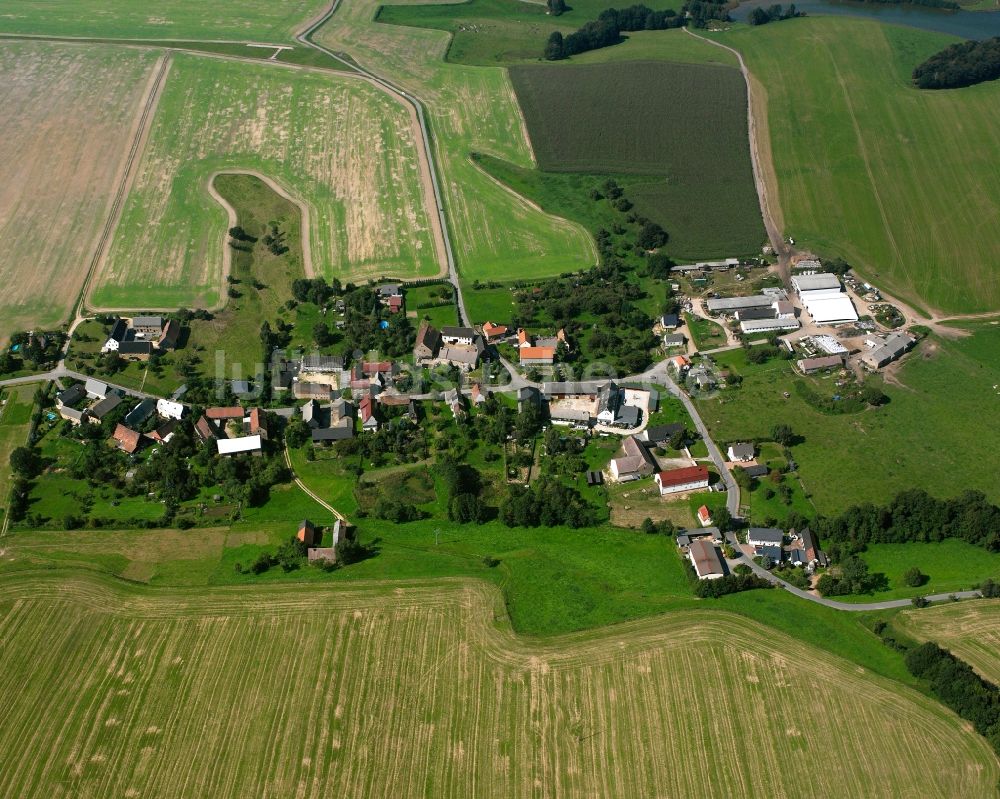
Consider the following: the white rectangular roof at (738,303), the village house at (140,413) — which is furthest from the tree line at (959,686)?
the village house at (140,413)

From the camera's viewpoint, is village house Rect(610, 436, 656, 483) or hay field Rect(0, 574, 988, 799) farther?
village house Rect(610, 436, 656, 483)

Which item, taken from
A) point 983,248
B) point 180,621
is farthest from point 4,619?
point 983,248

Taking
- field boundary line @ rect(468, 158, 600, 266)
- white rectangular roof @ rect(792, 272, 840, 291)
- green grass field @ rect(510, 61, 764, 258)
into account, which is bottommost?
field boundary line @ rect(468, 158, 600, 266)

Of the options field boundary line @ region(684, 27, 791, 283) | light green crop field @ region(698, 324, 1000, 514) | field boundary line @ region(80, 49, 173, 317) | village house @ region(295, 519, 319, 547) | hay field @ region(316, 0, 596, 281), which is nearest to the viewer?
village house @ region(295, 519, 319, 547)

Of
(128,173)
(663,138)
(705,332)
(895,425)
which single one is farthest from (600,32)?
(895,425)

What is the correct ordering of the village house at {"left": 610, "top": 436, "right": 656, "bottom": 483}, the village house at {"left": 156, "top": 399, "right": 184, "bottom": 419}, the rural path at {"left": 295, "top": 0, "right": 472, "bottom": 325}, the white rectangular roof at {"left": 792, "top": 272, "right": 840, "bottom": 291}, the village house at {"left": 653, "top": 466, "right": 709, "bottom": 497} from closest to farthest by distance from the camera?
the village house at {"left": 653, "top": 466, "right": 709, "bottom": 497}
the village house at {"left": 610, "top": 436, "right": 656, "bottom": 483}
the village house at {"left": 156, "top": 399, "right": 184, "bottom": 419}
the white rectangular roof at {"left": 792, "top": 272, "right": 840, "bottom": 291}
the rural path at {"left": 295, "top": 0, "right": 472, "bottom": 325}

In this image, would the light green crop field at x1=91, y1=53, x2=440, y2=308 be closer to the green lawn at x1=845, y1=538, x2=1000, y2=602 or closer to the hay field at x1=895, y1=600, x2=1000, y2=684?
the green lawn at x1=845, y1=538, x2=1000, y2=602

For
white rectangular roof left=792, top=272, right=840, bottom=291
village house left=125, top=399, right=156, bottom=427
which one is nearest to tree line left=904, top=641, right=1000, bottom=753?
white rectangular roof left=792, top=272, right=840, bottom=291
